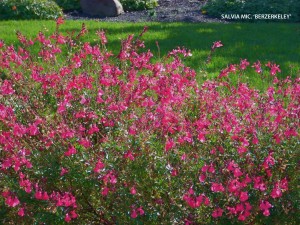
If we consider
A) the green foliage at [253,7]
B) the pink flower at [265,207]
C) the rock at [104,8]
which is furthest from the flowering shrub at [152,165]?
the rock at [104,8]

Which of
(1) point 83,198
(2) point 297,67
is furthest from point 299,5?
(1) point 83,198

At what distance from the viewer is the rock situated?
37.0 ft

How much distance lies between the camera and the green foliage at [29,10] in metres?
10.6

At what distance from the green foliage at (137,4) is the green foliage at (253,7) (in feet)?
3.33

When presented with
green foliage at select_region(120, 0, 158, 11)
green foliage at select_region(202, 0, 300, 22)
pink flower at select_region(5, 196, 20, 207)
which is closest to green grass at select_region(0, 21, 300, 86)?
green foliage at select_region(202, 0, 300, 22)

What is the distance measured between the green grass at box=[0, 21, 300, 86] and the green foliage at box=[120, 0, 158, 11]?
1.82 metres

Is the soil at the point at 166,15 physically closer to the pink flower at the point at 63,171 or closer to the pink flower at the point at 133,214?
the pink flower at the point at 63,171

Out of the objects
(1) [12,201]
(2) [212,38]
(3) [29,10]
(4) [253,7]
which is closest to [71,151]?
(1) [12,201]

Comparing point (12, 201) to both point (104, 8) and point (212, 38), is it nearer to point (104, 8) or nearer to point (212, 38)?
point (212, 38)

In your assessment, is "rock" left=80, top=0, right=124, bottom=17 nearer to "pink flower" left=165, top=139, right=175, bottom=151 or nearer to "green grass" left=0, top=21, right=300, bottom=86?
"green grass" left=0, top=21, right=300, bottom=86

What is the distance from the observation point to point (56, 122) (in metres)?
3.72

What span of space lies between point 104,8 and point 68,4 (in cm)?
81

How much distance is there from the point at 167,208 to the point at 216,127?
61 centimetres

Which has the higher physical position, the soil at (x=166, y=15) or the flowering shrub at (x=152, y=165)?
the flowering shrub at (x=152, y=165)
